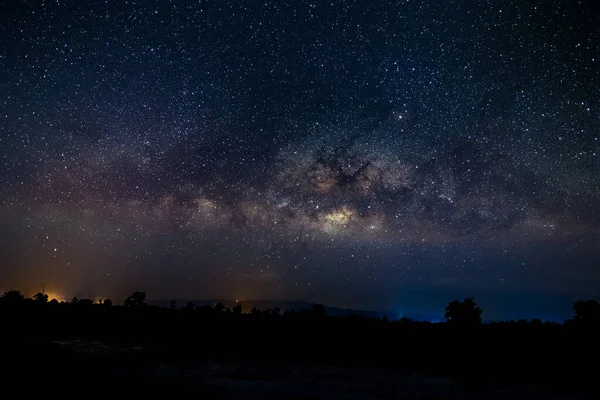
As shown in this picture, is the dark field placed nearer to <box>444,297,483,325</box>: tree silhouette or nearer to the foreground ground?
the foreground ground

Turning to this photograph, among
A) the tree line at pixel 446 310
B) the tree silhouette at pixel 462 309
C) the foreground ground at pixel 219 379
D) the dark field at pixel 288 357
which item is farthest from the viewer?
the tree silhouette at pixel 462 309

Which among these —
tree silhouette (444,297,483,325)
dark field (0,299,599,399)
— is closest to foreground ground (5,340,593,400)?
dark field (0,299,599,399)

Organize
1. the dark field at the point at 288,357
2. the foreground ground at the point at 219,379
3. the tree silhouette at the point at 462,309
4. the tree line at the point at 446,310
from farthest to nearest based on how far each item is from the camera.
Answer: the tree silhouette at the point at 462,309 → the tree line at the point at 446,310 → the dark field at the point at 288,357 → the foreground ground at the point at 219,379

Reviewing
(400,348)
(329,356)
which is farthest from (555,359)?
(329,356)

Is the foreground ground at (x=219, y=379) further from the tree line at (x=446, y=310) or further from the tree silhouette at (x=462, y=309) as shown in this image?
the tree silhouette at (x=462, y=309)

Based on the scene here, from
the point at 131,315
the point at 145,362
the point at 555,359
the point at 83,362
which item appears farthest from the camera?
the point at 131,315

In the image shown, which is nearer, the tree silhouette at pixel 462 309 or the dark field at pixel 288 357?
the dark field at pixel 288 357

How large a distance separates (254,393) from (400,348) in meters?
14.7

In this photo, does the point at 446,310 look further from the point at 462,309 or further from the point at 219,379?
the point at 219,379

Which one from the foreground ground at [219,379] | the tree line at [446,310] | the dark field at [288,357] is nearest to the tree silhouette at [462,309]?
the tree line at [446,310]

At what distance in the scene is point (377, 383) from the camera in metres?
14.4

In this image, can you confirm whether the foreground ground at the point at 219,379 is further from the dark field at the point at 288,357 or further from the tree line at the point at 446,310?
the tree line at the point at 446,310

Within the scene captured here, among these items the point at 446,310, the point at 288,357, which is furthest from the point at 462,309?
the point at 288,357

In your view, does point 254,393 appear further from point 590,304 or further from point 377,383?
point 590,304
